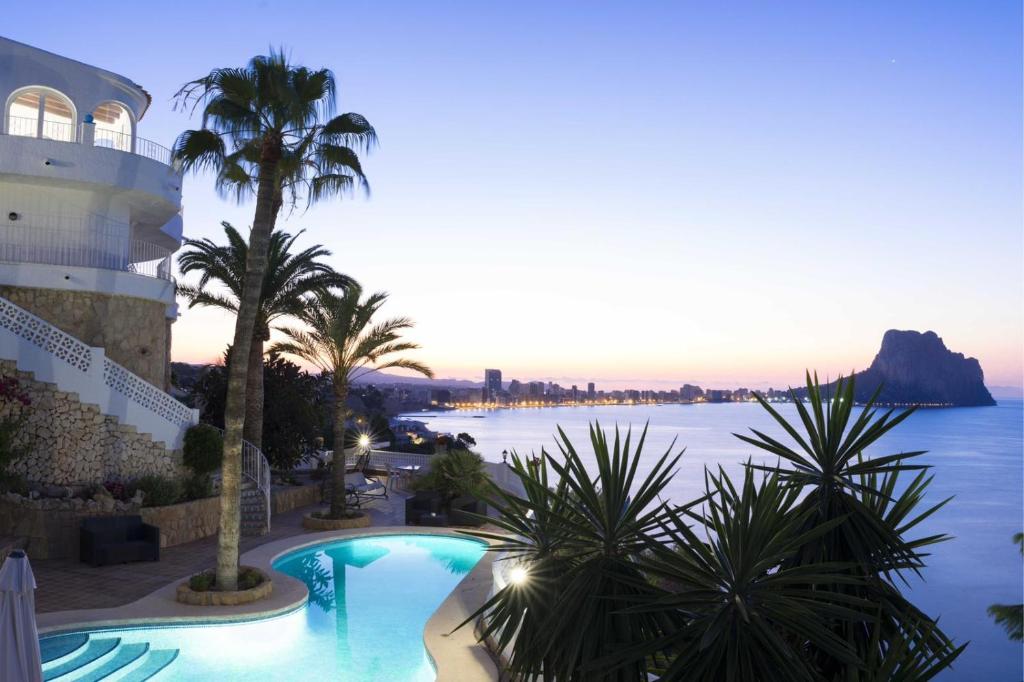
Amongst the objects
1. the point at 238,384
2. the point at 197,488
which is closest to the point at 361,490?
the point at 197,488

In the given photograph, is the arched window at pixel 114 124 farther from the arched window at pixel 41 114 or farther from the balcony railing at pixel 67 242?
the balcony railing at pixel 67 242

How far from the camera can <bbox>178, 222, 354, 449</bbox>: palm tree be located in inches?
784

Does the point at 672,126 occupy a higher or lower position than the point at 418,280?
lower

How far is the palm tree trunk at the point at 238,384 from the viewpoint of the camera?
11.7 metres

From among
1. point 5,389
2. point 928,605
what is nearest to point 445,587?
point 5,389

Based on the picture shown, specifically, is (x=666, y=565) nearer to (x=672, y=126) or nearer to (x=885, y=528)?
(x=885, y=528)

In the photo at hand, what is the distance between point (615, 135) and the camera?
1303 inches

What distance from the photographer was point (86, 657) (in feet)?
31.2

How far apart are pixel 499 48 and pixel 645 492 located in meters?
22.4

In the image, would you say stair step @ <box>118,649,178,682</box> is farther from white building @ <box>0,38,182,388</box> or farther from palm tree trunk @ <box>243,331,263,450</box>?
white building @ <box>0,38,182,388</box>

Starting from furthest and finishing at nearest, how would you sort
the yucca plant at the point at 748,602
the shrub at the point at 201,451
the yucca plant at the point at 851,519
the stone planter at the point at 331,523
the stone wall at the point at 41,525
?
the shrub at the point at 201,451 → the stone planter at the point at 331,523 → the stone wall at the point at 41,525 → the yucca plant at the point at 851,519 → the yucca plant at the point at 748,602


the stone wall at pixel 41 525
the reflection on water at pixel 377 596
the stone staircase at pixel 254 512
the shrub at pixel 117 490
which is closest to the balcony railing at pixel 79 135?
the shrub at pixel 117 490

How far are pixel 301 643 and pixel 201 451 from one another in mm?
8698

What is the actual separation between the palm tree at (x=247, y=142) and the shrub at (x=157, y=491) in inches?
190
